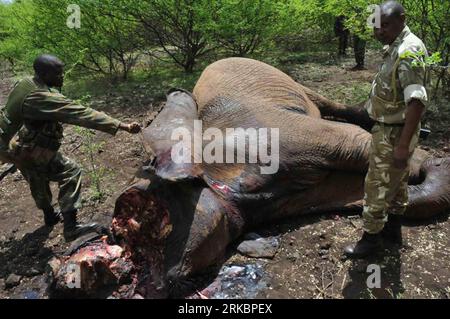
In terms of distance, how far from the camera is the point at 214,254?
3100mm

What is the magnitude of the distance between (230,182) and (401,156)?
1238mm

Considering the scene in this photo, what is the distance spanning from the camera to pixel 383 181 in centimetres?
289

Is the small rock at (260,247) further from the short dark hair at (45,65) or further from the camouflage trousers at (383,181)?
the short dark hair at (45,65)

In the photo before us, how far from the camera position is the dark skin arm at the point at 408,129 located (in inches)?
100

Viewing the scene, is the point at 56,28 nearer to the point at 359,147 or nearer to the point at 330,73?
the point at 330,73

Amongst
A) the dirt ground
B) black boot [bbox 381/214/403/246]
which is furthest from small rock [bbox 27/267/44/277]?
black boot [bbox 381/214/403/246]

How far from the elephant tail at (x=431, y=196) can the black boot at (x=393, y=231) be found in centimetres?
34

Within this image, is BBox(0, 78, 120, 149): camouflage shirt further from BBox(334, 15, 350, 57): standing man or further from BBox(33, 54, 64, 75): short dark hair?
BBox(334, 15, 350, 57): standing man

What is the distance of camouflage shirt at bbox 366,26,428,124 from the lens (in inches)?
101

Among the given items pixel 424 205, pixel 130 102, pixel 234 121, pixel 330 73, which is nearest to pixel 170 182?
pixel 234 121

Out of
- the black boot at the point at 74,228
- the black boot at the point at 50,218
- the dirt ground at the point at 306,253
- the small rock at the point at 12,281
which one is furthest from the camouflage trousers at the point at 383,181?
the black boot at the point at 50,218

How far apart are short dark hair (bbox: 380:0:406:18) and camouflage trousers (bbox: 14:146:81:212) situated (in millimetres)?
2642

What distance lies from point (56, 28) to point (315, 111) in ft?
15.7

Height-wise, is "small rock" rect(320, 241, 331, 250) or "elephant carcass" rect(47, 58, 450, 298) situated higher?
"elephant carcass" rect(47, 58, 450, 298)
